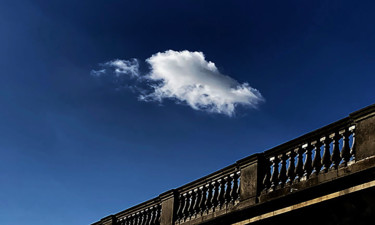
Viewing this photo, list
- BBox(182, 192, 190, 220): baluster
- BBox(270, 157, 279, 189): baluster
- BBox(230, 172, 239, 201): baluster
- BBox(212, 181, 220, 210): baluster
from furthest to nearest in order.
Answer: BBox(182, 192, 190, 220): baluster < BBox(212, 181, 220, 210): baluster < BBox(230, 172, 239, 201): baluster < BBox(270, 157, 279, 189): baluster

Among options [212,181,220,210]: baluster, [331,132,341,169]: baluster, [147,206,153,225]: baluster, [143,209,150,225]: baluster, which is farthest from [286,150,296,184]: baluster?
[143,209,150,225]: baluster

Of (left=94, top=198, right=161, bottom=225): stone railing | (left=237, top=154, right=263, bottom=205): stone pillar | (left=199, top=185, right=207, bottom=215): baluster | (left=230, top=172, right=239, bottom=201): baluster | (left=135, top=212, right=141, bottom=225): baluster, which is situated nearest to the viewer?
(left=237, top=154, right=263, bottom=205): stone pillar

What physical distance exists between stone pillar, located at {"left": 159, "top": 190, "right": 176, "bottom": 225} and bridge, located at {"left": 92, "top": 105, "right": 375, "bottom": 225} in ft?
0.92

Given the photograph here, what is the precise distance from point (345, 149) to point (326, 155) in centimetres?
40

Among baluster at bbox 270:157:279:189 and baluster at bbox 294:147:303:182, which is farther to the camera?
baluster at bbox 270:157:279:189

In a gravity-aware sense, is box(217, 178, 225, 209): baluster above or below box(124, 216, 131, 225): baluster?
below

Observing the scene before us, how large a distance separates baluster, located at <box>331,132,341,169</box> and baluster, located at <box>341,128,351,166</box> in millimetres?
106

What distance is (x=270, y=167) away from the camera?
9.16 m

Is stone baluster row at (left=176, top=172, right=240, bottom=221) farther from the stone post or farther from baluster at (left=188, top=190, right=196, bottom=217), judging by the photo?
the stone post

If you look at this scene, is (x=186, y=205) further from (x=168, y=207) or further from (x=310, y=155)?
(x=310, y=155)

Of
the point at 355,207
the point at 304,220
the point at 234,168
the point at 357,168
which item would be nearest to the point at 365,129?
the point at 357,168

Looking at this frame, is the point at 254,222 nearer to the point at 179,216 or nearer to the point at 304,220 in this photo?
the point at 304,220

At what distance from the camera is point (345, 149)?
765 centimetres

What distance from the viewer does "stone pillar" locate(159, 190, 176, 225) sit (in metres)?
11.4
